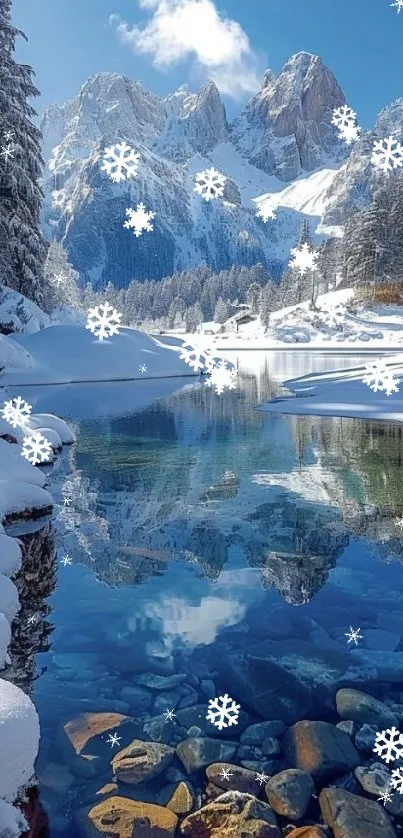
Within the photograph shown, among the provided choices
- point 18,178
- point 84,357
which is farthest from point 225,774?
point 18,178

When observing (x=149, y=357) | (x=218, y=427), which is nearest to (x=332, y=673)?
(x=218, y=427)

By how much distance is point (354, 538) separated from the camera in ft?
27.5

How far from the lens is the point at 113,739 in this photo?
13.8 ft

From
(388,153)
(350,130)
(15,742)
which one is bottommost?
(15,742)

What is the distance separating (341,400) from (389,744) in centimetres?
1842

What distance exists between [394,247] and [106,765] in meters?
72.4

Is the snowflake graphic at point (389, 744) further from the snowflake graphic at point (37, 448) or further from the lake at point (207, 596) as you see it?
the snowflake graphic at point (37, 448)

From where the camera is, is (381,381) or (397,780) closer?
(397,780)

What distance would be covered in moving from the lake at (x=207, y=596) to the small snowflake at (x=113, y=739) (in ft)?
0.08

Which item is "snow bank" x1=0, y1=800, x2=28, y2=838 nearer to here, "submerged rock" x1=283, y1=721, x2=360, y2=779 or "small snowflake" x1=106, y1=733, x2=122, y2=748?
"small snowflake" x1=106, y1=733, x2=122, y2=748

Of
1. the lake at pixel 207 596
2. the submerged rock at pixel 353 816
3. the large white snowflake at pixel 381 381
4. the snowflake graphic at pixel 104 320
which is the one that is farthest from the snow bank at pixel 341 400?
the submerged rock at pixel 353 816

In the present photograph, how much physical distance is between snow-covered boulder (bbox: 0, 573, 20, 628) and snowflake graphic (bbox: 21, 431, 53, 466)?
23.7ft

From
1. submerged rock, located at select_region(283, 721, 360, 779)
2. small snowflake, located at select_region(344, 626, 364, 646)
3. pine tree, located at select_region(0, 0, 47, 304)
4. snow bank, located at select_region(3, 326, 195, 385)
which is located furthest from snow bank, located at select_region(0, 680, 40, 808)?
pine tree, located at select_region(0, 0, 47, 304)

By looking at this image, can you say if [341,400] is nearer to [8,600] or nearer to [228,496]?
[228,496]
